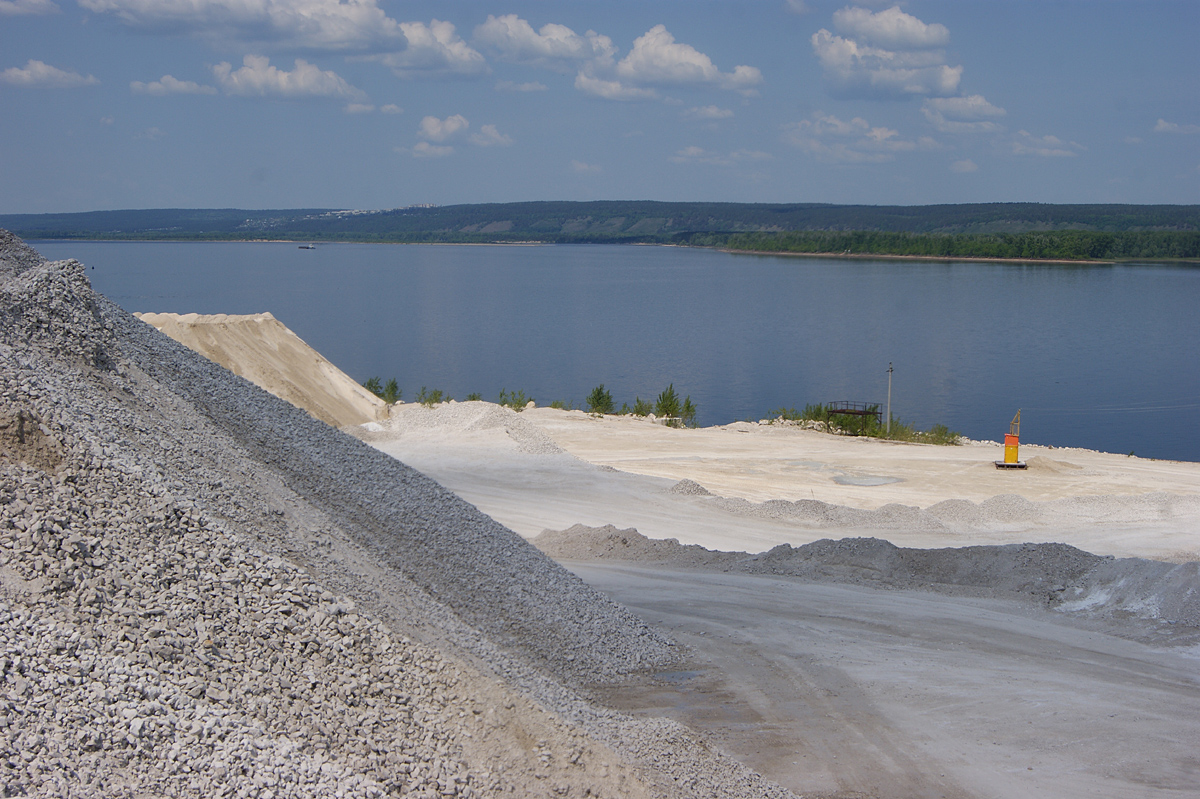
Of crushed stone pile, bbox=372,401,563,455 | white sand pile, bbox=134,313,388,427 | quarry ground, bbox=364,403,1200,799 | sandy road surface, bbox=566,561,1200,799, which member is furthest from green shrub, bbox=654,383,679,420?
sandy road surface, bbox=566,561,1200,799

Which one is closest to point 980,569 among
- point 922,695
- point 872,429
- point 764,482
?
point 922,695

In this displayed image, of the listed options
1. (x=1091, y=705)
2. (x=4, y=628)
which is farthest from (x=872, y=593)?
(x=4, y=628)

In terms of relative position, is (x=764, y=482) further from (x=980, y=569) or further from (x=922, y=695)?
(x=922, y=695)

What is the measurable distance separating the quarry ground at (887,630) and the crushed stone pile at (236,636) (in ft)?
4.25

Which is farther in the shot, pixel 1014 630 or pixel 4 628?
pixel 1014 630

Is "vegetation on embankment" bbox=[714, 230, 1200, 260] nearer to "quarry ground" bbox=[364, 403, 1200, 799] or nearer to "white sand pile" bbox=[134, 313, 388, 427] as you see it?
"quarry ground" bbox=[364, 403, 1200, 799]

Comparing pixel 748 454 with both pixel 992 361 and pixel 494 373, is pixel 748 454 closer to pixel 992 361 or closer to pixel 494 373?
pixel 494 373

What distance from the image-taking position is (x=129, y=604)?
19.1 feet

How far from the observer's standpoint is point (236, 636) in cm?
596

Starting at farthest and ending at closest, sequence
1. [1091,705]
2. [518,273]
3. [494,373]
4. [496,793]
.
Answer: [518,273] → [494,373] → [1091,705] → [496,793]

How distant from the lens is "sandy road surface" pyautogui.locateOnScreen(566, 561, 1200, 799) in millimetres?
7883

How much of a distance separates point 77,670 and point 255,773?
44.2 inches

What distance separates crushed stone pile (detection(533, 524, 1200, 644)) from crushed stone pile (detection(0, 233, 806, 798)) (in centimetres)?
454

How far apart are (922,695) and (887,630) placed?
1732 mm
